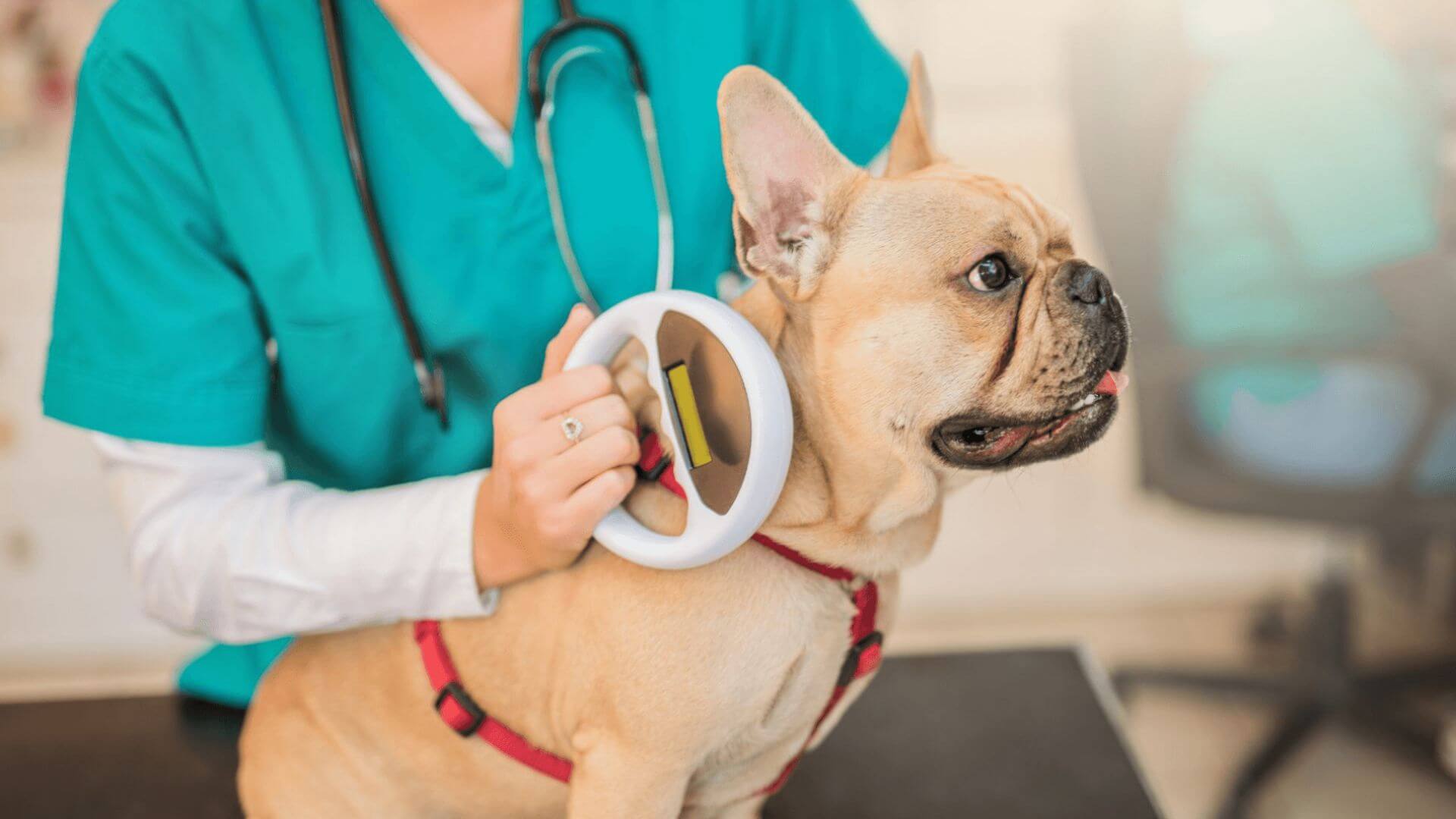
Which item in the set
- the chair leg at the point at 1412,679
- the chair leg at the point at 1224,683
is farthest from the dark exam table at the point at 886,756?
the chair leg at the point at 1412,679

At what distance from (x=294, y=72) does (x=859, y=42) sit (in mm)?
493

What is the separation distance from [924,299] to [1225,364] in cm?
133

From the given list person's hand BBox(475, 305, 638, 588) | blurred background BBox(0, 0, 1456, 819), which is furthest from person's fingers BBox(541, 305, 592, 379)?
blurred background BBox(0, 0, 1456, 819)

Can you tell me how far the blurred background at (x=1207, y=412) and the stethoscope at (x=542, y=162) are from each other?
121 centimetres

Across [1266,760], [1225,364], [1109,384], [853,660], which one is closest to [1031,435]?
[1109,384]

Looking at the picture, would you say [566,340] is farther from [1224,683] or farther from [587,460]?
[1224,683]

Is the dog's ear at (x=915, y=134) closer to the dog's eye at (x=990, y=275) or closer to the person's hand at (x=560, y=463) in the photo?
the dog's eye at (x=990, y=275)

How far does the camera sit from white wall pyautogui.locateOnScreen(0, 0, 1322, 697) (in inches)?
87.8

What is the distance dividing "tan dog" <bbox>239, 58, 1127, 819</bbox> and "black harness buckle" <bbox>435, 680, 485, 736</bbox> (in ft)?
0.05

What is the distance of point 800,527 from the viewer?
0.69 m

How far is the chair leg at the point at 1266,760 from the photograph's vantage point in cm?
198

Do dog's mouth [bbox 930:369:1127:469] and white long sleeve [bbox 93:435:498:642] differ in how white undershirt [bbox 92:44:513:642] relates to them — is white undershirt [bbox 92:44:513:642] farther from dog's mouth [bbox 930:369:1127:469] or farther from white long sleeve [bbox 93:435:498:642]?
dog's mouth [bbox 930:369:1127:469]

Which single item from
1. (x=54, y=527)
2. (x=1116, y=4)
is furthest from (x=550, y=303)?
(x=54, y=527)

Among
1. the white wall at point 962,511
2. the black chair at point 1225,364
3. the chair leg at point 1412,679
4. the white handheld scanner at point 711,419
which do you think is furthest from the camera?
the white wall at point 962,511
